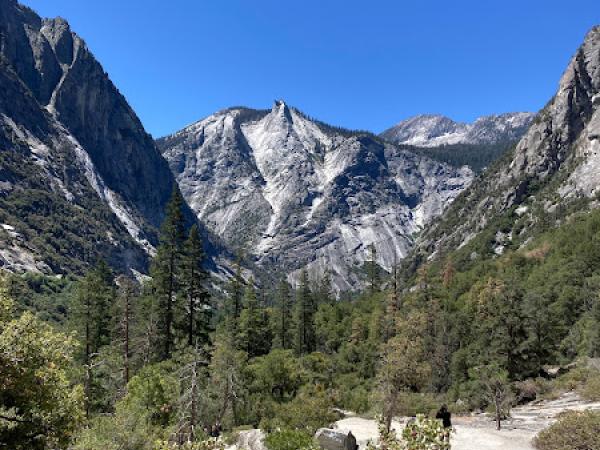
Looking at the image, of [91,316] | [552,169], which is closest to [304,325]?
[91,316]

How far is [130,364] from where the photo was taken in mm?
41656

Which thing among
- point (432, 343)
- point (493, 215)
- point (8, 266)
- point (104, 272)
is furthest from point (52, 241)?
point (432, 343)

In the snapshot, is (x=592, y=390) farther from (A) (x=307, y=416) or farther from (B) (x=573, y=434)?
(A) (x=307, y=416)

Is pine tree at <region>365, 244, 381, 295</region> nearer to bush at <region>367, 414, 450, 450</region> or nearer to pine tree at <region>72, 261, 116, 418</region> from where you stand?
pine tree at <region>72, 261, 116, 418</region>

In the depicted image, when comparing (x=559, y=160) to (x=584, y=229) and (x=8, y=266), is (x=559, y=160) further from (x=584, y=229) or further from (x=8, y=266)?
(x=8, y=266)

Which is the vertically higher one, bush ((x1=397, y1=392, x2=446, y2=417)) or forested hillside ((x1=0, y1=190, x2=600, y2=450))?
forested hillside ((x1=0, y1=190, x2=600, y2=450))

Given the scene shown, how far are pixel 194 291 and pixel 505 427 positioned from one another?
2900cm

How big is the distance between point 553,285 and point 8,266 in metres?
145

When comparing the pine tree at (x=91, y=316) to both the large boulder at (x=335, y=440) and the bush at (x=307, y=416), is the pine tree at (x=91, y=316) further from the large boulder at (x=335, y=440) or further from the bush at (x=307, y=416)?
the large boulder at (x=335, y=440)

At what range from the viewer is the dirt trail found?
24.3 meters

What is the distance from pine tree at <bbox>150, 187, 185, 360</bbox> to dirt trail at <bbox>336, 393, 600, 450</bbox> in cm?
1835

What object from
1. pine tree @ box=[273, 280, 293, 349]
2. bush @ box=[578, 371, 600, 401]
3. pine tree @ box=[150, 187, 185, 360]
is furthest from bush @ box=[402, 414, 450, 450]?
pine tree @ box=[273, 280, 293, 349]

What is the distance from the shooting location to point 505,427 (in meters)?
28.5

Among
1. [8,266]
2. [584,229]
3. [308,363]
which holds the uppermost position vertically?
[8,266]
